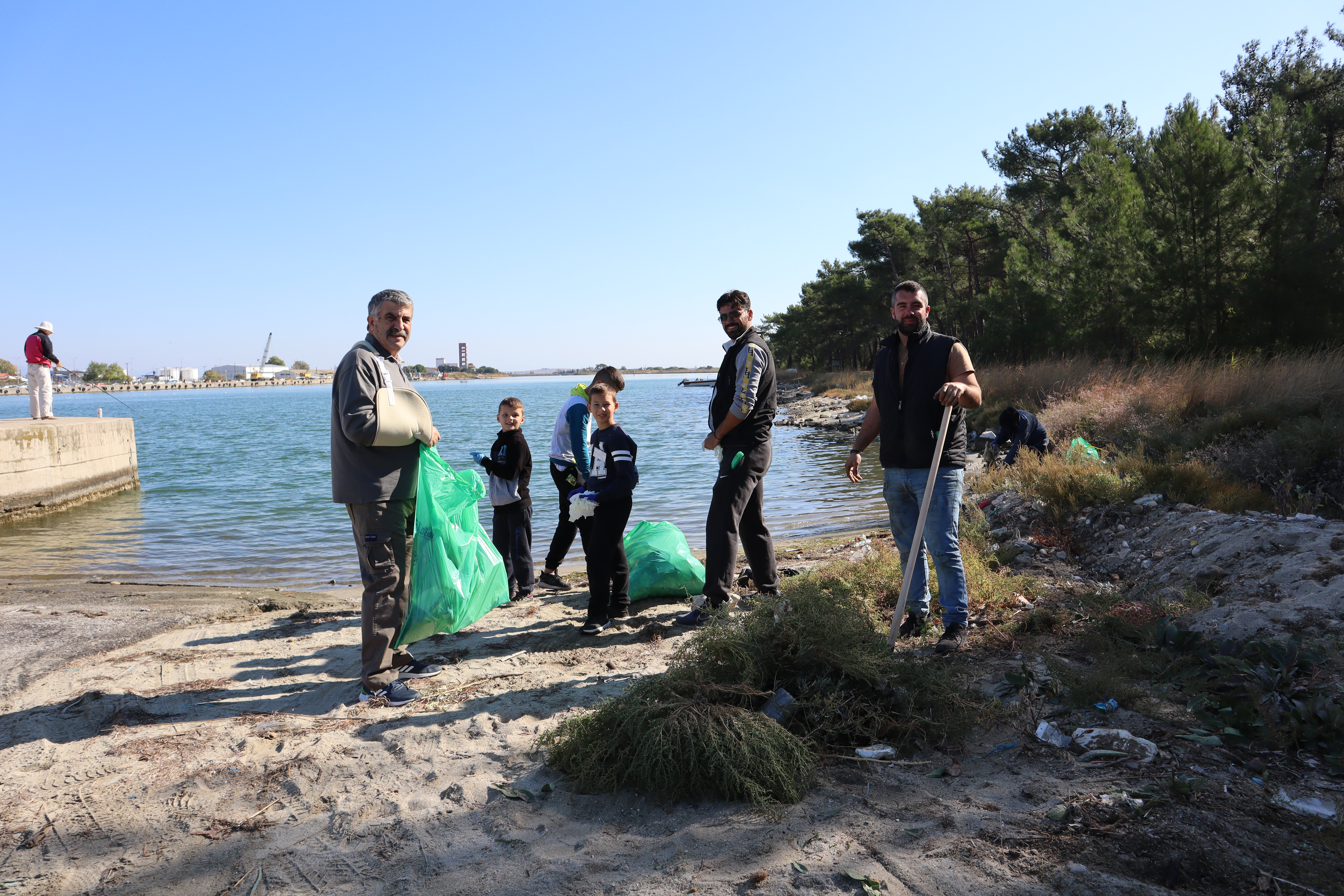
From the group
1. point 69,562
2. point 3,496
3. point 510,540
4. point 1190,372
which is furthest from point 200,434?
point 1190,372

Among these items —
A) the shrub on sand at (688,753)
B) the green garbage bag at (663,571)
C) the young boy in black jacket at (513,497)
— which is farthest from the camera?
the young boy in black jacket at (513,497)

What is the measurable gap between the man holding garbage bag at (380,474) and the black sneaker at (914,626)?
2.78 meters

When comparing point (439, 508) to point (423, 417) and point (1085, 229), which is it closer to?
point (423, 417)

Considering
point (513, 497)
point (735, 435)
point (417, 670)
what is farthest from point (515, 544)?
point (735, 435)

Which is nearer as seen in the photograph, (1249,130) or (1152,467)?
(1152,467)

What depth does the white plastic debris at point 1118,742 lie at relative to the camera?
2855 millimetres

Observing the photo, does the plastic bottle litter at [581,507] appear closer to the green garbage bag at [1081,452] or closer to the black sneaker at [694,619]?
the black sneaker at [694,619]

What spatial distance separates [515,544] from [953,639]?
355cm

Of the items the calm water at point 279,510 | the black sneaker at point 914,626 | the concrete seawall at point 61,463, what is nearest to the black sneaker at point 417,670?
the black sneaker at point 914,626

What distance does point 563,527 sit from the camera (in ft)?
21.7

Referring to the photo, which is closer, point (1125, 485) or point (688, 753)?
point (688, 753)

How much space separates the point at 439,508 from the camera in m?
4.41

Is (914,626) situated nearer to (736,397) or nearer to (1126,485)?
(736,397)

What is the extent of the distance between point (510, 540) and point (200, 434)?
1555 inches
